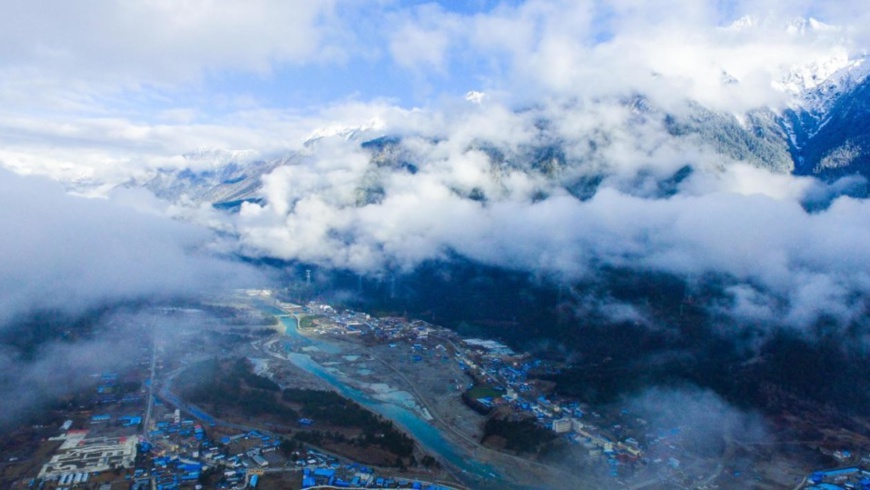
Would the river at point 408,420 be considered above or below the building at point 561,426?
below

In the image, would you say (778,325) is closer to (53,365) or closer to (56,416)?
(56,416)

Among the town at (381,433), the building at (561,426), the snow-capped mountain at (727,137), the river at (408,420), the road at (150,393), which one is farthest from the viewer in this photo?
the snow-capped mountain at (727,137)

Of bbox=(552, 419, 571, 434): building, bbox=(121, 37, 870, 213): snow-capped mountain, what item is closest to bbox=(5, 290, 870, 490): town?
bbox=(552, 419, 571, 434): building

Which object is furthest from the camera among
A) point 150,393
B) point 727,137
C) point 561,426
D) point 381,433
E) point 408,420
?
point 727,137

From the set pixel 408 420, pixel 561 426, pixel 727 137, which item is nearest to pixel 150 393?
pixel 408 420

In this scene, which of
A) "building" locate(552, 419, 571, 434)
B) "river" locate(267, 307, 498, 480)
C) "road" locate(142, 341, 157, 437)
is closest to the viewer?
"river" locate(267, 307, 498, 480)

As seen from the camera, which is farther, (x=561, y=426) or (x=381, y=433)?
(x=561, y=426)

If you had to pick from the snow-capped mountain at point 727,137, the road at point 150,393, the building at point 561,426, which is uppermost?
the snow-capped mountain at point 727,137

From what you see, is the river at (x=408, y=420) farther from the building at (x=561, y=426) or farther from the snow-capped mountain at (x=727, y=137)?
the snow-capped mountain at (x=727, y=137)

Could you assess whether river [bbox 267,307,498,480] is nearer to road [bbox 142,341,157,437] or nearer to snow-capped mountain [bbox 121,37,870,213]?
road [bbox 142,341,157,437]

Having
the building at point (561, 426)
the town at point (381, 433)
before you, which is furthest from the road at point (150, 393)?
the building at point (561, 426)

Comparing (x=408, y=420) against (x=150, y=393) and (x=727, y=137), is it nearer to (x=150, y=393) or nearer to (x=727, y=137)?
(x=150, y=393)
